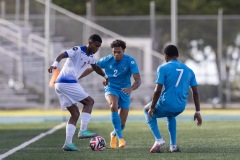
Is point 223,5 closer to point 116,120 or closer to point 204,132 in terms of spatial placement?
point 204,132

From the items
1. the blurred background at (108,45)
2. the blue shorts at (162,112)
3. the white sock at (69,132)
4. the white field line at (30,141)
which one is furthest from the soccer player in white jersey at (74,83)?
the blurred background at (108,45)

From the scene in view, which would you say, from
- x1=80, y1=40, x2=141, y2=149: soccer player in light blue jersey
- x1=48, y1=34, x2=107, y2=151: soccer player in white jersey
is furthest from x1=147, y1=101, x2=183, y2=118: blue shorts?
x1=48, y1=34, x2=107, y2=151: soccer player in white jersey

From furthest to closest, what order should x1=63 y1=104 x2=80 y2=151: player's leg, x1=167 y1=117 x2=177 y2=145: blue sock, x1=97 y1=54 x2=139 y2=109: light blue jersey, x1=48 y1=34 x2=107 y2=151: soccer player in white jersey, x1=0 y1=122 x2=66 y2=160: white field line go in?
x1=97 y1=54 x2=139 y2=109: light blue jersey → x1=48 y1=34 x2=107 y2=151: soccer player in white jersey → x1=63 y1=104 x2=80 y2=151: player's leg → x1=167 y1=117 x2=177 y2=145: blue sock → x1=0 y1=122 x2=66 y2=160: white field line

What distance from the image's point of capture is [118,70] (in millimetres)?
15766

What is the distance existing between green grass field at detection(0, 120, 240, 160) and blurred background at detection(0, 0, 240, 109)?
43.9 ft

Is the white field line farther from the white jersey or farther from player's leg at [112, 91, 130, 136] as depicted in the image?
player's leg at [112, 91, 130, 136]

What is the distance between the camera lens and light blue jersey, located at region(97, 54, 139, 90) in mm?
15734

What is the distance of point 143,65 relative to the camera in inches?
1467

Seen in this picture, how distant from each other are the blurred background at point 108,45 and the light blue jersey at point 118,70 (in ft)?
66.4

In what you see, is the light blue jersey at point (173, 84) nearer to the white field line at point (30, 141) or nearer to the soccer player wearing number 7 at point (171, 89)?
the soccer player wearing number 7 at point (171, 89)

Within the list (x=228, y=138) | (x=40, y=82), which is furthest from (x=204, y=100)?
(x=228, y=138)

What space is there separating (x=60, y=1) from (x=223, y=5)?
8.39 m

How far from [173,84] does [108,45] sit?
22965mm

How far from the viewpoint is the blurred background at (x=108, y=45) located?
36.6 m
